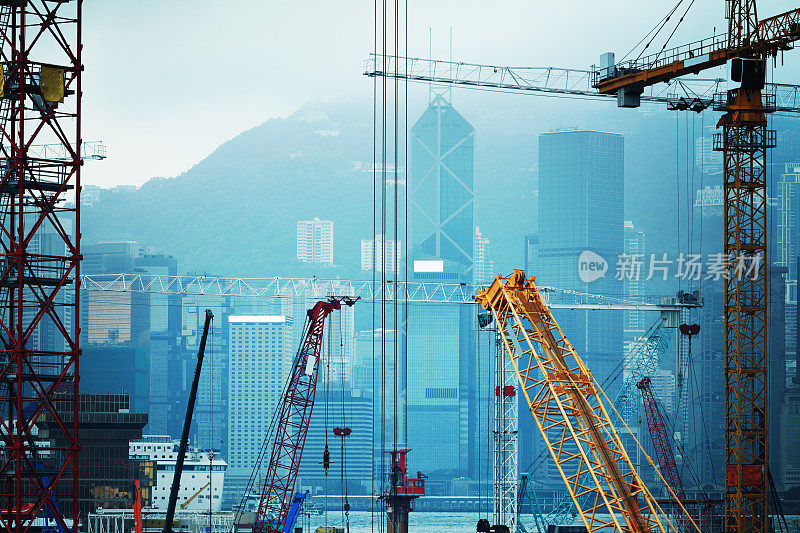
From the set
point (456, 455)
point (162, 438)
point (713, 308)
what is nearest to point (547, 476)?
point (456, 455)

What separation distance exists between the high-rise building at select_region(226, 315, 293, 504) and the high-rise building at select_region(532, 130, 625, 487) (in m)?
46.7

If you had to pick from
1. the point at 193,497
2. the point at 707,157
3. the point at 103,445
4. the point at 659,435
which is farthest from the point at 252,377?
the point at 659,435

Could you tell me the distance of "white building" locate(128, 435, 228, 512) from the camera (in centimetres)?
10512

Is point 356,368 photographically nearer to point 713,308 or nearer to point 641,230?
point 641,230

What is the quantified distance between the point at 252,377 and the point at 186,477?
8078 centimetres

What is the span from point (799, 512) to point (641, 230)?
170 feet

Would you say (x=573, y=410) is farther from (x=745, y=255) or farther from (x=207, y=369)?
(x=207, y=369)

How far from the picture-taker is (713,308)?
125 meters

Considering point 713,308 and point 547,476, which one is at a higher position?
point 713,308

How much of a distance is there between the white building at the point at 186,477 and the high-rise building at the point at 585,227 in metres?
71.1

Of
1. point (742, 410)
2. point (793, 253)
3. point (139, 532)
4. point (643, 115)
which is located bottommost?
point (139, 532)

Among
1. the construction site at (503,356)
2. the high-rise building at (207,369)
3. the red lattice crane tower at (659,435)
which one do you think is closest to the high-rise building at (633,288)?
the construction site at (503,356)

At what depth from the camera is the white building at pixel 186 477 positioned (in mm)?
105125

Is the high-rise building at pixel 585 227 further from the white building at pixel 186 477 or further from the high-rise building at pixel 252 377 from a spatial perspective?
the white building at pixel 186 477
